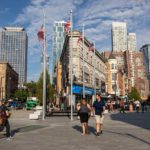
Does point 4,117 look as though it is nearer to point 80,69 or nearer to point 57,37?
point 80,69

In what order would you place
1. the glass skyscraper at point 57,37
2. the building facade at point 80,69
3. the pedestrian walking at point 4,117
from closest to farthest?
the pedestrian walking at point 4,117
the building facade at point 80,69
the glass skyscraper at point 57,37

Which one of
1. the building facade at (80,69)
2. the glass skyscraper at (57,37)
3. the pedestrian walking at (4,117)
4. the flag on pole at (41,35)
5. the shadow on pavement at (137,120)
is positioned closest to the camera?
the pedestrian walking at (4,117)

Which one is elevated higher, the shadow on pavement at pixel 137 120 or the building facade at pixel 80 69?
the building facade at pixel 80 69

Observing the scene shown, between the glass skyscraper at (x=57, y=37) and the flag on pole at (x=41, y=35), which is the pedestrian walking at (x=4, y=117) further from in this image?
the glass skyscraper at (x=57, y=37)

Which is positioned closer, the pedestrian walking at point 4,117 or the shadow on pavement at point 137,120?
the pedestrian walking at point 4,117

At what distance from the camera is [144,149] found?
35.1 feet

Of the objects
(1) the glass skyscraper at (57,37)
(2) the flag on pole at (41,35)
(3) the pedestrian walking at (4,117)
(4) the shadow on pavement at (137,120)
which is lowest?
(4) the shadow on pavement at (137,120)

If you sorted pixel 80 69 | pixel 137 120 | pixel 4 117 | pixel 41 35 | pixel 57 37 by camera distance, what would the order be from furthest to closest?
1. pixel 57 37
2. pixel 80 69
3. pixel 41 35
4. pixel 137 120
5. pixel 4 117

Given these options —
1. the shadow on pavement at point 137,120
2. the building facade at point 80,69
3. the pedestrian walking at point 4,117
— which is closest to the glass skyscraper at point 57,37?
the building facade at point 80,69

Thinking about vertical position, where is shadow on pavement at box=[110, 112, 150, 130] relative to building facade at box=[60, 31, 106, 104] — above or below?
below

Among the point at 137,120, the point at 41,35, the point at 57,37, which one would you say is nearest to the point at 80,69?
the point at 41,35

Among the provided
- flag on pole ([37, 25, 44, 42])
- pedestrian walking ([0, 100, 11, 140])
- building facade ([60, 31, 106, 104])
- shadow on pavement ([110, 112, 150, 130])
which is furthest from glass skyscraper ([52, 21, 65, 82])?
pedestrian walking ([0, 100, 11, 140])

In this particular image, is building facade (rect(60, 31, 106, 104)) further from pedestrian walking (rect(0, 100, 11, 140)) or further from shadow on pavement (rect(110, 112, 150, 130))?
pedestrian walking (rect(0, 100, 11, 140))

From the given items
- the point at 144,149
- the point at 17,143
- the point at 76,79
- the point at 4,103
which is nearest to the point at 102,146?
the point at 144,149
